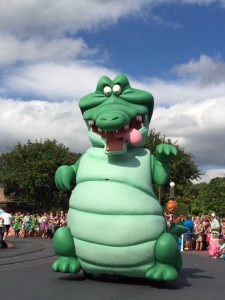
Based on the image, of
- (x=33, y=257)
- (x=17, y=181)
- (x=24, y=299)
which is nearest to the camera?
(x=24, y=299)

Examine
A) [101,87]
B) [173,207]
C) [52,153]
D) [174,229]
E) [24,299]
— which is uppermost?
[52,153]

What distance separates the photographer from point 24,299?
229 inches

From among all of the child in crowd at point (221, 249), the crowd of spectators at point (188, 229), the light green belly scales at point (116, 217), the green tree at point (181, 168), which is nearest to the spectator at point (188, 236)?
the crowd of spectators at point (188, 229)

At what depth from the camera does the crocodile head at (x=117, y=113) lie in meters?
6.90

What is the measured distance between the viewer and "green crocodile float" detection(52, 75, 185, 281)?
21.6ft

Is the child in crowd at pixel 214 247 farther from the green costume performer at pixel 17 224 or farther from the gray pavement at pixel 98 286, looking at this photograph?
the green costume performer at pixel 17 224

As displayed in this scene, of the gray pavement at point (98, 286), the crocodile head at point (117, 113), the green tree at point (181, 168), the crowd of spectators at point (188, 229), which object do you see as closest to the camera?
the gray pavement at point (98, 286)

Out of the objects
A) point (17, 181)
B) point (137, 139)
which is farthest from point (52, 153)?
point (137, 139)

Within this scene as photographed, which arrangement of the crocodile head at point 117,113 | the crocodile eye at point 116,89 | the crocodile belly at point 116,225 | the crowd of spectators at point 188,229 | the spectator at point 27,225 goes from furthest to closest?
1. the spectator at point 27,225
2. the crowd of spectators at point 188,229
3. the crocodile eye at point 116,89
4. the crocodile head at point 117,113
5. the crocodile belly at point 116,225

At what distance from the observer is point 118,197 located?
668 centimetres

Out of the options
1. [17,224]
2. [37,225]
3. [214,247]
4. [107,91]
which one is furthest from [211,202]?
[107,91]

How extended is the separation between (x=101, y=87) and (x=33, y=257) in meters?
6.19

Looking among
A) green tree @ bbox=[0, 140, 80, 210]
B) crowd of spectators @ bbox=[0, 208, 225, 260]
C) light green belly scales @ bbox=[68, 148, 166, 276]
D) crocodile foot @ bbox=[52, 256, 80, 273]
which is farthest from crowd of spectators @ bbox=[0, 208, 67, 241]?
light green belly scales @ bbox=[68, 148, 166, 276]

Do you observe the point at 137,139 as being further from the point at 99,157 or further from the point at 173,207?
the point at 173,207
